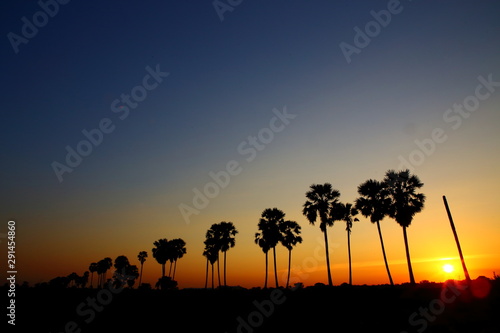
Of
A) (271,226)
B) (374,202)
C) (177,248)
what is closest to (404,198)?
(374,202)

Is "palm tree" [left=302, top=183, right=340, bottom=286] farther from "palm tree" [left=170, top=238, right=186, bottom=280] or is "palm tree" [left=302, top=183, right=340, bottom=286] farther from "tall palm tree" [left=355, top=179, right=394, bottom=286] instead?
"palm tree" [left=170, top=238, right=186, bottom=280]

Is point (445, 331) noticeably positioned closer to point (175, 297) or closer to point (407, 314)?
point (407, 314)

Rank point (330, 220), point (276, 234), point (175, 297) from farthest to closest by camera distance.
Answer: point (276, 234)
point (330, 220)
point (175, 297)

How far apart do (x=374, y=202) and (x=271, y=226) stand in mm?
18493

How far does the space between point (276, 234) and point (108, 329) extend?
3404 centimetres

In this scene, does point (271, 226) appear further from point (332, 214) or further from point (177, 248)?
point (177, 248)

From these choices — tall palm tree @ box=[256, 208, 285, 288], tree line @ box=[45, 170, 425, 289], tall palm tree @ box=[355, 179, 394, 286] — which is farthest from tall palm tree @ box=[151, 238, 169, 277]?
tall palm tree @ box=[355, 179, 394, 286]

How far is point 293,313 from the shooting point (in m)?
24.9

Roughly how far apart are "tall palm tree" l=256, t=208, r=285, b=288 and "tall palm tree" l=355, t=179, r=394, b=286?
15.0 meters

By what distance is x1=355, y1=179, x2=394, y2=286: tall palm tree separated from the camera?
131 ft

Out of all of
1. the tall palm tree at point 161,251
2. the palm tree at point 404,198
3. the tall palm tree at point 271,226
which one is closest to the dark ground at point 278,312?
the palm tree at point 404,198

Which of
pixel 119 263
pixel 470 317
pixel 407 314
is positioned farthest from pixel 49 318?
pixel 119 263

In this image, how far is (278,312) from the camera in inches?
1002

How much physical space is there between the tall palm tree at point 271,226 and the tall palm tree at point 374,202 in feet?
49.2
